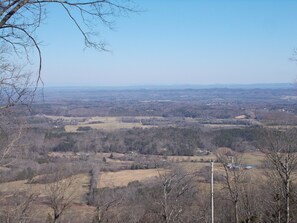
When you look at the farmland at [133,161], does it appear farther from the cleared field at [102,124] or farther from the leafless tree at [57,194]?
the cleared field at [102,124]

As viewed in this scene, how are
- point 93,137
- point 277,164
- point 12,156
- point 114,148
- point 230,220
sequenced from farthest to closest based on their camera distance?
point 93,137 → point 114,148 → point 230,220 → point 277,164 → point 12,156

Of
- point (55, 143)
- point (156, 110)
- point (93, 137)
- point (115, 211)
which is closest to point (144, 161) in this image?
point (55, 143)

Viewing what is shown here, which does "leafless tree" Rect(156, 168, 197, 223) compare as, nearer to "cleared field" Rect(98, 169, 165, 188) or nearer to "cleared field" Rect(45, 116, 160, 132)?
"cleared field" Rect(98, 169, 165, 188)

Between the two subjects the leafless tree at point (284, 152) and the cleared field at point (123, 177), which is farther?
the cleared field at point (123, 177)

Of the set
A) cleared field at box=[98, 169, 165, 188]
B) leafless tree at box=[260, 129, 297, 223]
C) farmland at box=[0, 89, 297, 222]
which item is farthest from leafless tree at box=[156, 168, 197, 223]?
cleared field at box=[98, 169, 165, 188]

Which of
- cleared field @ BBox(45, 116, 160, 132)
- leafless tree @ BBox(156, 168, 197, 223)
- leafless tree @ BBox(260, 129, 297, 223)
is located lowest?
cleared field @ BBox(45, 116, 160, 132)

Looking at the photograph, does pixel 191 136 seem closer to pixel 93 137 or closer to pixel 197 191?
pixel 93 137

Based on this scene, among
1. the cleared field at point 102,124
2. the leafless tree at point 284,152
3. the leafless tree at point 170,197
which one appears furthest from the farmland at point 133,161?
the leafless tree at point 284,152

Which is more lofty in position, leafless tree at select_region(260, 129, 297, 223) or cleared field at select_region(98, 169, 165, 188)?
leafless tree at select_region(260, 129, 297, 223)
